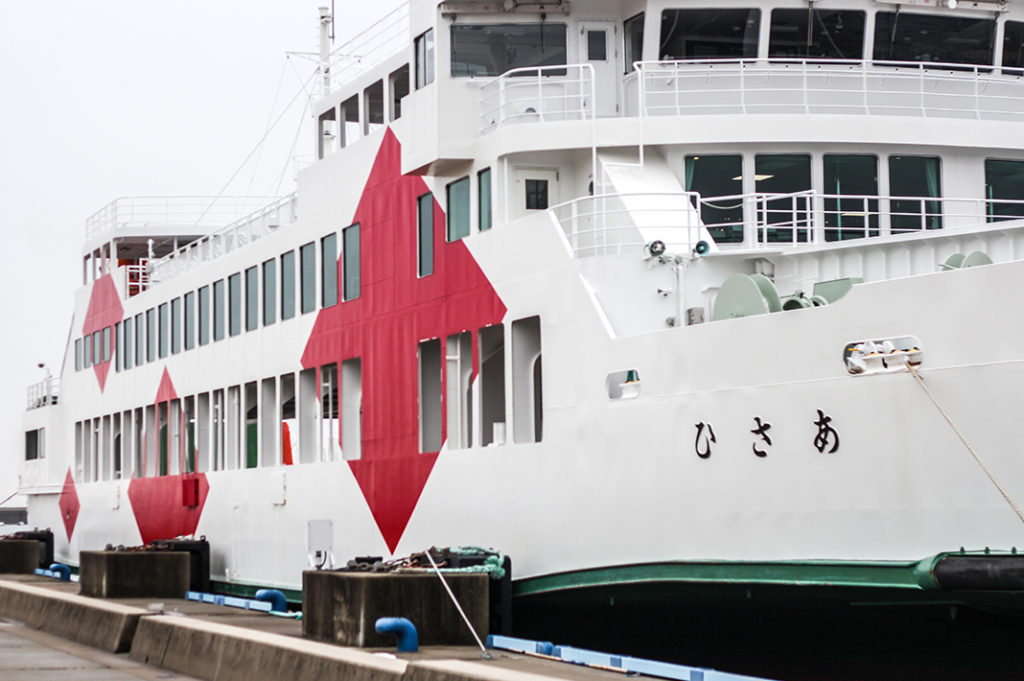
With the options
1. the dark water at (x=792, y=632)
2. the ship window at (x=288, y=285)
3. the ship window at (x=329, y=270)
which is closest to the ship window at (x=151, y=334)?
the ship window at (x=288, y=285)

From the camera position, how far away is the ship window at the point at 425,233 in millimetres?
17594

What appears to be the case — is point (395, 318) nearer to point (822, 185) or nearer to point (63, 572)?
point (822, 185)

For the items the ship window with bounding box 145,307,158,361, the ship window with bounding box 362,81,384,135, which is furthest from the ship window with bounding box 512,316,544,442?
the ship window with bounding box 145,307,158,361

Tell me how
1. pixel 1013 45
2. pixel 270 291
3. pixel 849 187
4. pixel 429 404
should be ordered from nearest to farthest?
pixel 849 187, pixel 1013 45, pixel 429 404, pixel 270 291

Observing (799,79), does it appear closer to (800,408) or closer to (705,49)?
(705,49)

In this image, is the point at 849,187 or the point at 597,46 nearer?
the point at 849,187

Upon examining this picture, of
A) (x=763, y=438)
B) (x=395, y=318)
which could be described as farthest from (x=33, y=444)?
(x=763, y=438)

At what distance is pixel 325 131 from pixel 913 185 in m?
9.73

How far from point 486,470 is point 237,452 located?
32.2 feet

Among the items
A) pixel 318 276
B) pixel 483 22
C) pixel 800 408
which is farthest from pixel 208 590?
pixel 800 408

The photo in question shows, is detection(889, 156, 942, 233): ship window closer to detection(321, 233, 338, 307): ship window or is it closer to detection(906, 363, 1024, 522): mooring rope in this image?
detection(906, 363, 1024, 522): mooring rope

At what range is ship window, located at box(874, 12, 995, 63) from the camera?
1642 cm

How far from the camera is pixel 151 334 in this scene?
30219 mm

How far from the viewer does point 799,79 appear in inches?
628
